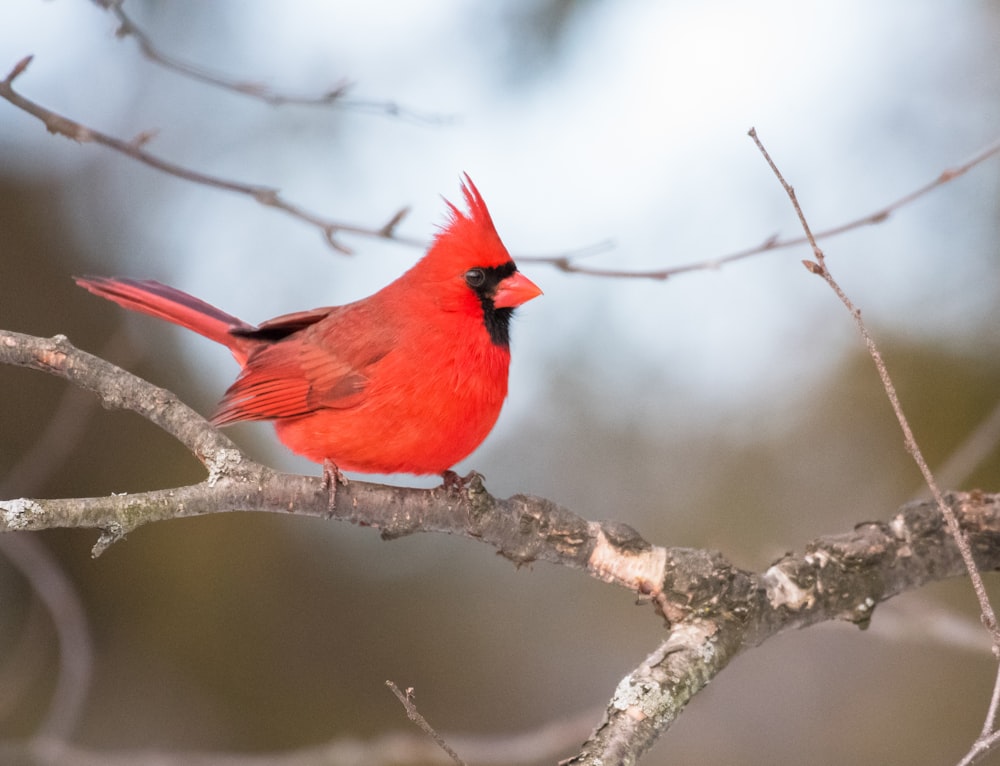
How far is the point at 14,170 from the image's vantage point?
3.79 meters

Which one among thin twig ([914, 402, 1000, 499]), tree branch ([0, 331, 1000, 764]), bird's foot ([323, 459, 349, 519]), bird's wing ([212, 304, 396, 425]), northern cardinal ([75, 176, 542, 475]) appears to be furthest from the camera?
thin twig ([914, 402, 1000, 499])

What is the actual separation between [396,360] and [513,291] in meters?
0.33

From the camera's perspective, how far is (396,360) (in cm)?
253

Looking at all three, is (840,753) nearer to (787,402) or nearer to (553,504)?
(787,402)

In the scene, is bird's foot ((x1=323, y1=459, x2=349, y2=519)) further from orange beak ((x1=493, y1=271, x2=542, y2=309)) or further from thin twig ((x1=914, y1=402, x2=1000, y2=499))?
thin twig ((x1=914, y1=402, x2=1000, y2=499))

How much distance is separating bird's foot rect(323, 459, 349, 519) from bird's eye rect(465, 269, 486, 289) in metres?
0.60

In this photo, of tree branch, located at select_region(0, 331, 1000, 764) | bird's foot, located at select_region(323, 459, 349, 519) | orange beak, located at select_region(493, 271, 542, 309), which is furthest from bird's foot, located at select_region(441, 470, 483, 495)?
orange beak, located at select_region(493, 271, 542, 309)

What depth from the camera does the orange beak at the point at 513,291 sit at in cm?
259

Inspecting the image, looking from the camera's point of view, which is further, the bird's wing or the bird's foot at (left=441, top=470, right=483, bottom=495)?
the bird's wing

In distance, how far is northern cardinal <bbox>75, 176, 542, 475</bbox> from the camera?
2432mm

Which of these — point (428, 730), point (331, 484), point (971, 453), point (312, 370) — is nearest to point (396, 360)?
point (312, 370)

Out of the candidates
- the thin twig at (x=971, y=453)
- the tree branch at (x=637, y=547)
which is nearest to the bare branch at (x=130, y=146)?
the tree branch at (x=637, y=547)

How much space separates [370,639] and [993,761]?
79.3 inches

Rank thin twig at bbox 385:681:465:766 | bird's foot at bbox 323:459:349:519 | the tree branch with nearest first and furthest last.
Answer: thin twig at bbox 385:681:465:766
the tree branch
bird's foot at bbox 323:459:349:519
